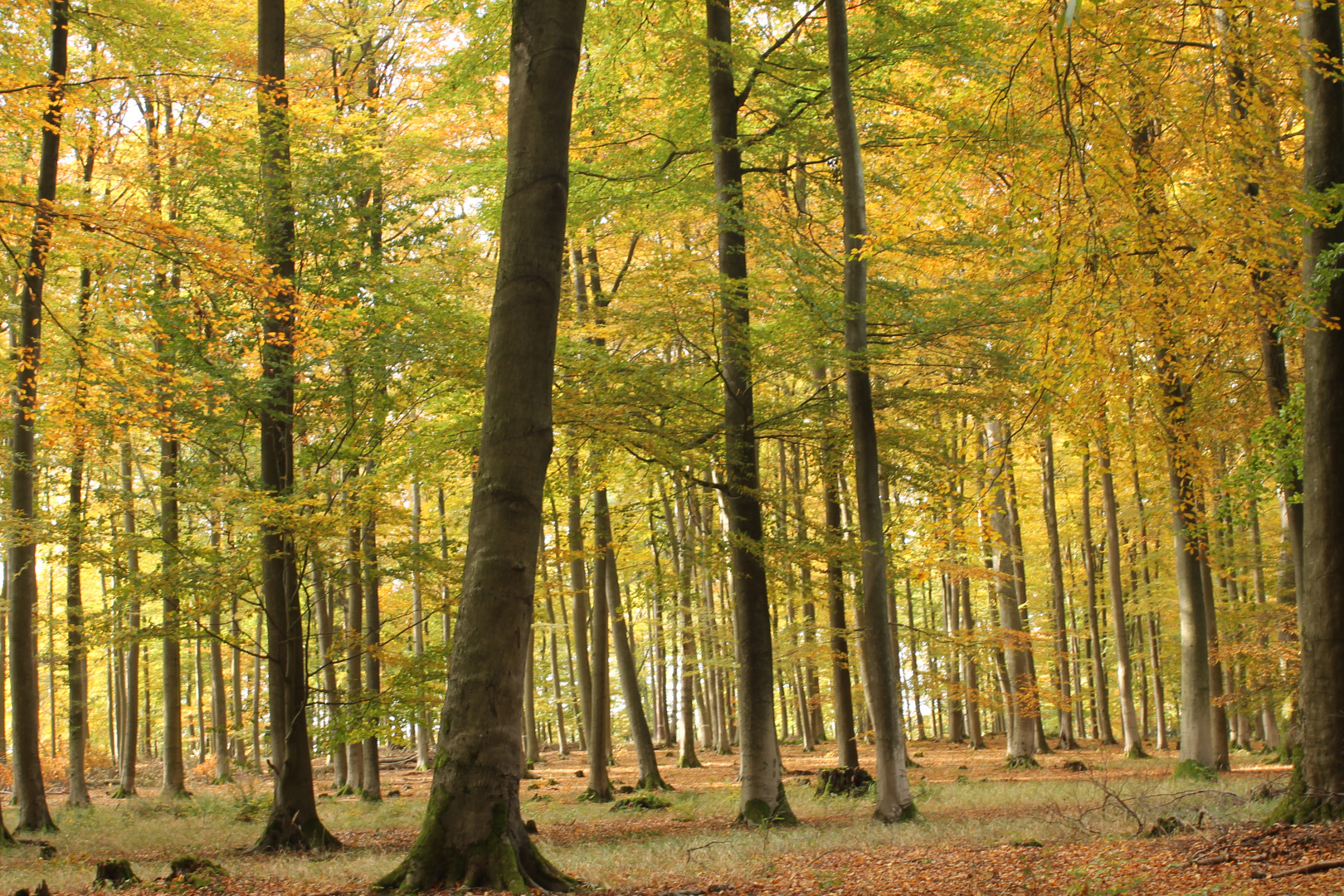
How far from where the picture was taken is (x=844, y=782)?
14.0m

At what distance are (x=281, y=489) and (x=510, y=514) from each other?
6251 millimetres

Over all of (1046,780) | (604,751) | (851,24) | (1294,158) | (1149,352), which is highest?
(851,24)

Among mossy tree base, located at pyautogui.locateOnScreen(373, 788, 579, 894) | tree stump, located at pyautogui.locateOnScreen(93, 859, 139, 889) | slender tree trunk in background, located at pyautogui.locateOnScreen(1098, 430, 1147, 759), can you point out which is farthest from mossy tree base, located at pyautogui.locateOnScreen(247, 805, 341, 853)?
slender tree trunk in background, located at pyautogui.locateOnScreen(1098, 430, 1147, 759)

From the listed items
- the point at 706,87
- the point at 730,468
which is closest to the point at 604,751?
the point at 730,468

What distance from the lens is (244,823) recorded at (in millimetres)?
12758

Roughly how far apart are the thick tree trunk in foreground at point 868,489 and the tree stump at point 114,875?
288 inches

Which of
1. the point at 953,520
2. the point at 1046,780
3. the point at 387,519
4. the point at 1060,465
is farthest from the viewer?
the point at 1060,465

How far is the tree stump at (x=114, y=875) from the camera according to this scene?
6465 millimetres

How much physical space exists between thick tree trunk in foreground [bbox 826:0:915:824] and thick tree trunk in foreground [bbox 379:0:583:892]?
5016 mm

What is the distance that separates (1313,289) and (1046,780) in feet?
35.6

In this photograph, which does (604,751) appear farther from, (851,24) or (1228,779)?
(851,24)

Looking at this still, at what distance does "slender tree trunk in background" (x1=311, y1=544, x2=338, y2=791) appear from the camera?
9648mm

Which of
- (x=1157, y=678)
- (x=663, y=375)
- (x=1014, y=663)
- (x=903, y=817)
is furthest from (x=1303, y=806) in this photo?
(x=1157, y=678)

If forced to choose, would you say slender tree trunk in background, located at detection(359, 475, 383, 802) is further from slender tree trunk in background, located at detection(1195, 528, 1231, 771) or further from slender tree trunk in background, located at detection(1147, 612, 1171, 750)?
slender tree trunk in background, located at detection(1147, 612, 1171, 750)
